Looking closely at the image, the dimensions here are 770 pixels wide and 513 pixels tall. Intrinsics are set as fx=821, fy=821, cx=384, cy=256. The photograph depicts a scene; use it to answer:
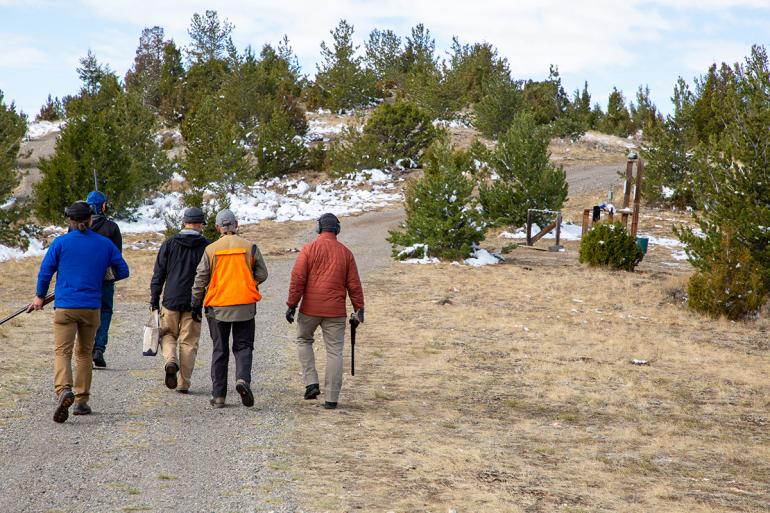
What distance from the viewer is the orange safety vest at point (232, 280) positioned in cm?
803

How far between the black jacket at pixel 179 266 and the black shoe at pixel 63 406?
59.9 inches

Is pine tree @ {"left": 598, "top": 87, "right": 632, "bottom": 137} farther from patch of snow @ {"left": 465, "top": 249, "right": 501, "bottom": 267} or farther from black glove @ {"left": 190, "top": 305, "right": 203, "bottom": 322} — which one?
black glove @ {"left": 190, "top": 305, "right": 203, "bottom": 322}

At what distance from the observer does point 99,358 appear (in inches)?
393

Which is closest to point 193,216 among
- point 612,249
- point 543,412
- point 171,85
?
point 543,412

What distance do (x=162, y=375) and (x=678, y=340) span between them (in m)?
8.86

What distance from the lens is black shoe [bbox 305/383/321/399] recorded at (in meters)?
8.68

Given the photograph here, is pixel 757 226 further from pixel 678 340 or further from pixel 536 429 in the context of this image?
pixel 536 429

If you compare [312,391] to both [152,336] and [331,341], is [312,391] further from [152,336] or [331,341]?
[152,336]

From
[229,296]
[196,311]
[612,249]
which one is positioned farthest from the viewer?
[612,249]

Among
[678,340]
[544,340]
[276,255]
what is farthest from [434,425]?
[276,255]

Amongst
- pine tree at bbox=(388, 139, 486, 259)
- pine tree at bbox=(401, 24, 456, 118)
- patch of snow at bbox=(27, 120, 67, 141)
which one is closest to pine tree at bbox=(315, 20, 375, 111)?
pine tree at bbox=(401, 24, 456, 118)

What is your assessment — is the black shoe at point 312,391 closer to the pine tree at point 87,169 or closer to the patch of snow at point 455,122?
the pine tree at point 87,169

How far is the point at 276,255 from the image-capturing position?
2505 cm

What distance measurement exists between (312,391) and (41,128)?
212ft
